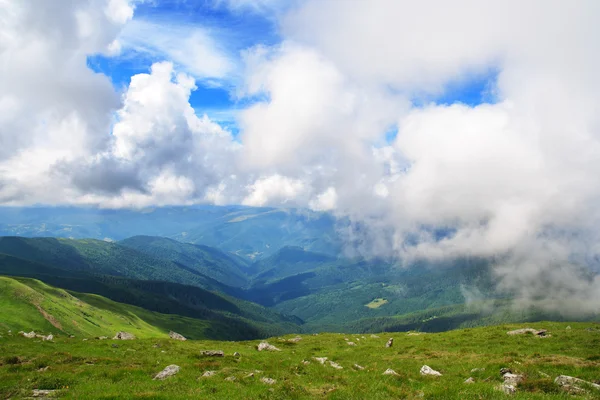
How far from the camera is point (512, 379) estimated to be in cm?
1767

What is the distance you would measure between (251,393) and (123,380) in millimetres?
10090

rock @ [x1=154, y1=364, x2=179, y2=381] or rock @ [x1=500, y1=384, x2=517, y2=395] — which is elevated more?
rock @ [x1=500, y1=384, x2=517, y2=395]

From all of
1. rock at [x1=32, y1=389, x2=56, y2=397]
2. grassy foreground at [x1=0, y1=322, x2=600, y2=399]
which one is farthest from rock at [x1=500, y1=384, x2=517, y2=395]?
rock at [x1=32, y1=389, x2=56, y2=397]

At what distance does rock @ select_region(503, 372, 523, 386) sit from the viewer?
55.5ft

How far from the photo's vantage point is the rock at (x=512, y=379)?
16922mm

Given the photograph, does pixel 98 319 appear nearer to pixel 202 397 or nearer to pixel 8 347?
pixel 8 347

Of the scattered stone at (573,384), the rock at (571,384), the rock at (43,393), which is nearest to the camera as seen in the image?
the scattered stone at (573,384)

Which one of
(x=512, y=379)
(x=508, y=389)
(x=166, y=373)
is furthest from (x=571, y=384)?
(x=166, y=373)

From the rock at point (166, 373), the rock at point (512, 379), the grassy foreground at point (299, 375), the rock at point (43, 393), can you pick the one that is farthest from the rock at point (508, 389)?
the rock at point (43, 393)

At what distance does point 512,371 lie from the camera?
2006cm

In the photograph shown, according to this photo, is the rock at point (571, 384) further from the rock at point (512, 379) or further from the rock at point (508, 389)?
the rock at point (508, 389)

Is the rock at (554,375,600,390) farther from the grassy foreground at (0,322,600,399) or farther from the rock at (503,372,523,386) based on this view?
the rock at (503,372,523,386)

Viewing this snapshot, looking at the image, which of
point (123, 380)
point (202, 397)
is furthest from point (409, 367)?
point (123, 380)

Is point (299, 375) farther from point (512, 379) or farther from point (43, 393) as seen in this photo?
point (43, 393)
